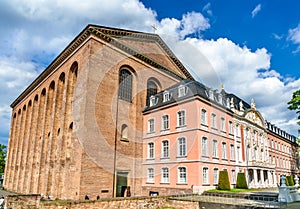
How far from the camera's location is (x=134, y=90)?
27.2 m

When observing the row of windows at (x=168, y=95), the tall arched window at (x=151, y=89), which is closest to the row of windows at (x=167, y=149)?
the row of windows at (x=168, y=95)

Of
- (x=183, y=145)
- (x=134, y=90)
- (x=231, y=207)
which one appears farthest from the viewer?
(x=134, y=90)

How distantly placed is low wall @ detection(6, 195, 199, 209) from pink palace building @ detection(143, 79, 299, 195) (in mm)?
4060

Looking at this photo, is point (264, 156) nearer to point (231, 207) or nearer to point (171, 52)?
point (171, 52)

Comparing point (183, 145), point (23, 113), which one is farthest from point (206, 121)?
point (23, 113)

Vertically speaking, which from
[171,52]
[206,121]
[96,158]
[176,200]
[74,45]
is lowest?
[176,200]

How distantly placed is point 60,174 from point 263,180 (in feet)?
80.0

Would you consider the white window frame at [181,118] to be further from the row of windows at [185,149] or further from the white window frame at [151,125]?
the white window frame at [151,125]

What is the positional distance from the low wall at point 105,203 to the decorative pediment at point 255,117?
17122mm

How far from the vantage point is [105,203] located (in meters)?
14.4

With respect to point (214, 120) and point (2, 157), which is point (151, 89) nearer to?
point (214, 120)

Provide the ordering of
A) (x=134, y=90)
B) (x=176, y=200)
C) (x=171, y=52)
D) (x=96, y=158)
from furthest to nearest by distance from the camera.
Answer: (x=171, y=52) < (x=134, y=90) < (x=96, y=158) < (x=176, y=200)

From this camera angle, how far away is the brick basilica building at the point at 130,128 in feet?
70.2

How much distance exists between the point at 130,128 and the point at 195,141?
7.53 m
